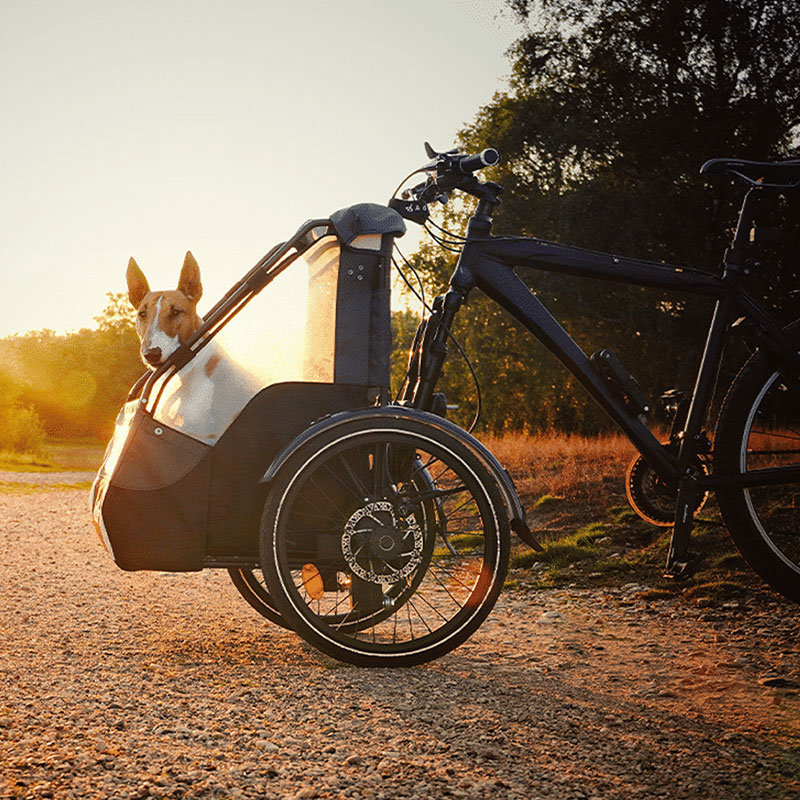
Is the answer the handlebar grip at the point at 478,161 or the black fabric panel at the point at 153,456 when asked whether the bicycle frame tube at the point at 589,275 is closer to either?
the handlebar grip at the point at 478,161

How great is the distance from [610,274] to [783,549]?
149 cm

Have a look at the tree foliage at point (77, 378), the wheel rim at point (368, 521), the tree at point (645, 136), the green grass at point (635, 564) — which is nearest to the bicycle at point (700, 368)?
the wheel rim at point (368, 521)

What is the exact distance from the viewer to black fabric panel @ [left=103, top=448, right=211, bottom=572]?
3.36m

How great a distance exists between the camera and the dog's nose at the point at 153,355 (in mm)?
5173

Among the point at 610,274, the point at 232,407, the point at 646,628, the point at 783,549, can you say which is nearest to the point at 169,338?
the point at 232,407

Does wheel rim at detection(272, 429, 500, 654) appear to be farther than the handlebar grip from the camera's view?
No

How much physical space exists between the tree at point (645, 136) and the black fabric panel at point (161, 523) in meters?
14.6

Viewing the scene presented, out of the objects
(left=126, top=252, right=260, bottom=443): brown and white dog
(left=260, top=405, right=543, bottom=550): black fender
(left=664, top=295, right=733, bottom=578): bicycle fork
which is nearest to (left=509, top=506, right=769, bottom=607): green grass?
(left=664, top=295, right=733, bottom=578): bicycle fork

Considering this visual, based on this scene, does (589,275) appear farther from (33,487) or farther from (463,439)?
(33,487)

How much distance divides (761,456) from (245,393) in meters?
2.33

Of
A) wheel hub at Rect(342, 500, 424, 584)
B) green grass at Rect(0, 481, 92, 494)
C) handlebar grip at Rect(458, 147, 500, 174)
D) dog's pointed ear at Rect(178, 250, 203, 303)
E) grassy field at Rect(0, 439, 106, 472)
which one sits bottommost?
grassy field at Rect(0, 439, 106, 472)

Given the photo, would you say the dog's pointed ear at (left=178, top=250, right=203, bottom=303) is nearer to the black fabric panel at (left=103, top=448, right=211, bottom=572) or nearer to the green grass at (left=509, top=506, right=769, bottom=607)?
the black fabric panel at (left=103, top=448, right=211, bottom=572)

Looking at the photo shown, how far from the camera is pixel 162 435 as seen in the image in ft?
11.3

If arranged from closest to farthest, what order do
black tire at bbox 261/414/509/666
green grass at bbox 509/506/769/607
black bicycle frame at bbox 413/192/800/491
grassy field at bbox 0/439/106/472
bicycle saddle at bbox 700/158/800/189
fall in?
black tire at bbox 261/414/509/666 < black bicycle frame at bbox 413/192/800/491 < bicycle saddle at bbox 700/158/800/189 < green grass at bbox 509/506/769/607 < grassy field at bbox 0/439/106/472
